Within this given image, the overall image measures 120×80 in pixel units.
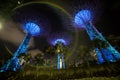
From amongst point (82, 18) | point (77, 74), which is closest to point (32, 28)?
point (82, 18)

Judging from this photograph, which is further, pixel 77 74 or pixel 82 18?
pixel 82 18

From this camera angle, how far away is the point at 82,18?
5319 cm

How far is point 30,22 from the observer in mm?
55562

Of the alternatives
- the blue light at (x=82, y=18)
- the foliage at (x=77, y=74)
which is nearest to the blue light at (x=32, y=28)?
the blue light at (x=82, y=18)

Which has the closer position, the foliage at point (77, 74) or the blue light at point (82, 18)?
the foliage at point (77, 74)

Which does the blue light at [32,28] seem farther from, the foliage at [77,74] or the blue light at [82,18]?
the foliage at [77,74]

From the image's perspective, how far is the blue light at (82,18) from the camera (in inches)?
1989

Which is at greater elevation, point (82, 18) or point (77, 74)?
point (82, 18)

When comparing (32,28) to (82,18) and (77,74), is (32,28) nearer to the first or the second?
(82,18)

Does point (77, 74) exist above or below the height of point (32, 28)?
below

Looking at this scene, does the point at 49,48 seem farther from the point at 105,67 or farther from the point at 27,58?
the point at 105,67

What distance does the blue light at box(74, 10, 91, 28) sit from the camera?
1989 inches

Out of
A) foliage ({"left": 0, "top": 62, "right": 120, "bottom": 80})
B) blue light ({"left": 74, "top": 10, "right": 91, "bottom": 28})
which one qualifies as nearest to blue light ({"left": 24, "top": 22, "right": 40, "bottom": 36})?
blue light ({"left": 74, "top": 10, "right": 91, "bottom": 28})

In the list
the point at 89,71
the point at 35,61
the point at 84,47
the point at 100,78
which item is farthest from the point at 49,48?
the point at 100,78
